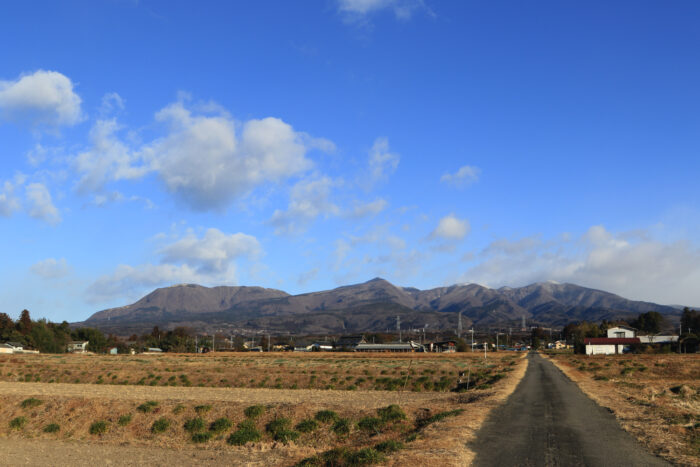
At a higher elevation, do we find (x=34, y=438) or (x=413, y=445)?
(x=413, y=445)

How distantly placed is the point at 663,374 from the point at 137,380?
203ft

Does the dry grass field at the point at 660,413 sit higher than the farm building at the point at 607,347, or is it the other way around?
the dry grass field at the point at 660,413

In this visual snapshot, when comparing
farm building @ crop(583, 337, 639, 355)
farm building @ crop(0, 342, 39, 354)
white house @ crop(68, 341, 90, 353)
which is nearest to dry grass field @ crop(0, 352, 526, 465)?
farm building @ crop(583, 337, 639, 355)

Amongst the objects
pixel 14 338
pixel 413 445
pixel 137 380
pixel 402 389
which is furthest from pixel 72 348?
pixel 413 445

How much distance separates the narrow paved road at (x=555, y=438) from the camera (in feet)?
57.1

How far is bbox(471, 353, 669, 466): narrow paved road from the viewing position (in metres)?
17.4

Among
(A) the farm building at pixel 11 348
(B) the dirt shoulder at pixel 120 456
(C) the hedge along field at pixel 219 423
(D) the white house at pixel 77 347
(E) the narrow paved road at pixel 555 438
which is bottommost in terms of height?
(D) the white house at pixel 77 347

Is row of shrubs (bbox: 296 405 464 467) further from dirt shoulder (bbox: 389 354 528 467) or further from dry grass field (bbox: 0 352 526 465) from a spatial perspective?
dirt shoulder (bbox: 389 354 528 467)

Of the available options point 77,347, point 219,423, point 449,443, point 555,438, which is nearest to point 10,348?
point 77,347

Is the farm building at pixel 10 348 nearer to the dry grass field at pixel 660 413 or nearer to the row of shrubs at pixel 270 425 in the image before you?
the row of shrubs at pixel 270 425

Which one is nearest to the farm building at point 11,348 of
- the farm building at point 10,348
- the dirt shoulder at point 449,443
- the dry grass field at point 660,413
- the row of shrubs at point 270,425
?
the farm building at point 10,348

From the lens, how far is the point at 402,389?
1998 inches

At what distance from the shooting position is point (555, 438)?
21031mm

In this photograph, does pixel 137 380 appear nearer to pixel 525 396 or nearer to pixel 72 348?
pixel 525 396
